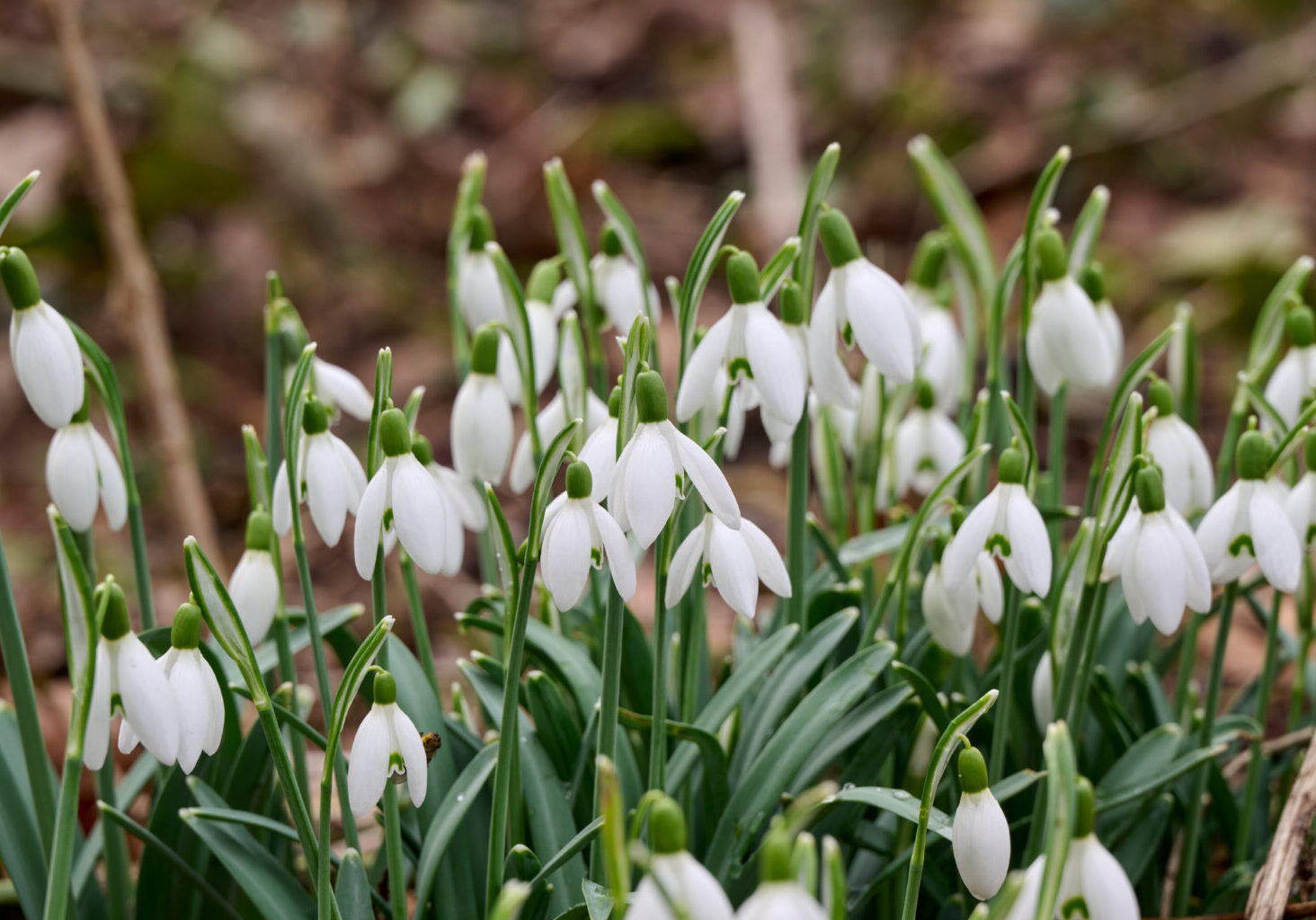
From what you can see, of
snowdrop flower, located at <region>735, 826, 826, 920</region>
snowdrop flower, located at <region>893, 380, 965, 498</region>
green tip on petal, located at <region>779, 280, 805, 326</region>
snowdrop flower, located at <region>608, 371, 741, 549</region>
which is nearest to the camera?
snowdrop flower, located at <region>735, 826, 826, 920</region>

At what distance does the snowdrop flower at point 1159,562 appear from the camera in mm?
924

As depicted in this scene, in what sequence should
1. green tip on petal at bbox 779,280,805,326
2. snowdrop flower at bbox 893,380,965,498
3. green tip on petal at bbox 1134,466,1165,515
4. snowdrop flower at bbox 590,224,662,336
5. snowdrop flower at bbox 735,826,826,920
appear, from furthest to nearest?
1. snowdrop flower at bbox 893,380,965,498
2. snowdrop flower at bbox 590,224,662,336
3. green tip on petal at bbox 779,280,805,326
4. green tip on petal at bbox 1134,466,1165,515
5. snowdrop flower at bbox 735,826,826,920

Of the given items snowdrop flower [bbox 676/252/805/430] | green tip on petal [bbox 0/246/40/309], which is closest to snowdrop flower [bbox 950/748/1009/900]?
snowdrop flower [bbox 676/252/805/430]

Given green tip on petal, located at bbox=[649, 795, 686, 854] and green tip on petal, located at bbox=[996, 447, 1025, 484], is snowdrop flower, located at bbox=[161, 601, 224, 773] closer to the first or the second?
green tip on petal, located at bbox=[649, 795, 686, 854]

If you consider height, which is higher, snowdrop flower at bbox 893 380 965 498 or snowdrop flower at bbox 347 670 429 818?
snowdrop flower at bbox 347 670 429 818

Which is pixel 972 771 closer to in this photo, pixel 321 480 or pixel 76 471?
pixel 321 480

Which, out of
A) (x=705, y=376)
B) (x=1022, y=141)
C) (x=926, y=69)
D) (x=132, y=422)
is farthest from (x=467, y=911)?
(x=926, y=69)

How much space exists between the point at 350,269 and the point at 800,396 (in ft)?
9.97

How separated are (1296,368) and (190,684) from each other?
1.00m

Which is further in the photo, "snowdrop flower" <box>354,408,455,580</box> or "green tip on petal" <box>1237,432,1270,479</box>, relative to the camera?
"green tip on petal" <box>1237,432,1270,479</box>

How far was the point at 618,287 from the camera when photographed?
1.28m

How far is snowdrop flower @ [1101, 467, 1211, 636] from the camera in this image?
92cm

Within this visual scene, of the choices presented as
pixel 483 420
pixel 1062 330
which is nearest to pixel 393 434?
pixel 483 420

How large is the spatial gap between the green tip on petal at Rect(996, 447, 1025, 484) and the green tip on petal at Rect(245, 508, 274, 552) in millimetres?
577
